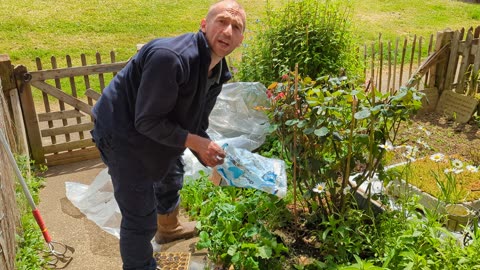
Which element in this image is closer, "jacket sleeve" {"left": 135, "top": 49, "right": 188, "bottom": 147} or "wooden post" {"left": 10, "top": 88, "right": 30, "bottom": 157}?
"jacket sleeve" {"left": 135, "top": 49, "right": 188, "bottom": 147}

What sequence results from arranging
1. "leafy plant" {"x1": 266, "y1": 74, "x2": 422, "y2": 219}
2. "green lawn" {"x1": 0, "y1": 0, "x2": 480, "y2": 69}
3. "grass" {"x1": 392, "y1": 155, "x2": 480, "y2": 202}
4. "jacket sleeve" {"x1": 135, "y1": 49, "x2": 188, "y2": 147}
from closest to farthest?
"jacket sleeve" {"x1": 135, "y1": 49, "x2": 188, "y2": 147}
"leafy plant" {"x1": 266, "y1": 74, "x2": 422, "y2": 219}
"grass" {"x1": 392, "y1": 155, "x2": 480, "y2": 202}
"green lawn" {"x1": 0, "y1": 0, "x2": 480, "y2": 69}

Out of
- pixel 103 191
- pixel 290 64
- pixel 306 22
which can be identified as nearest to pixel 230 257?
pixel 103 191

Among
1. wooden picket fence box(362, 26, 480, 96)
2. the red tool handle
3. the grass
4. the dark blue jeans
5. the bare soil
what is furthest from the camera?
wooden picket fence box(362, 26, 480, 96)

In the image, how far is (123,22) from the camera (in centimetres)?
1287

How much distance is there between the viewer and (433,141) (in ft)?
18.7

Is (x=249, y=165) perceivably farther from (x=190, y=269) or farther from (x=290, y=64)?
(x=290, y=64)

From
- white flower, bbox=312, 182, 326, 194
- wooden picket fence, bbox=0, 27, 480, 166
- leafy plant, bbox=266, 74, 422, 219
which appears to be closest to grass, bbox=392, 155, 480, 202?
wooden picket fence, bbox=0, 27, 480, 166

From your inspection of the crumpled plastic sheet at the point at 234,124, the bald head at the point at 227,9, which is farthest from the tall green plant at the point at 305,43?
the bald head at the point at 227,9

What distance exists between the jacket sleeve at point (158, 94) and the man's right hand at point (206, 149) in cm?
11

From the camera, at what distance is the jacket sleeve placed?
233 cm

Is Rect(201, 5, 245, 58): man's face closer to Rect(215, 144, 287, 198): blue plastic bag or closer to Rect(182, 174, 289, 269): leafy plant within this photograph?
Rect(215, 144, 287, 198): blue plastic bag

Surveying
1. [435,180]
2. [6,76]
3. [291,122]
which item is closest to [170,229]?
[291,122]

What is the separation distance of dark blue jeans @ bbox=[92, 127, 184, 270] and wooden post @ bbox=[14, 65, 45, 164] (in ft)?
8.36

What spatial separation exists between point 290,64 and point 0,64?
311cm
